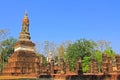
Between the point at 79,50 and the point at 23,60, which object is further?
the point at 79,50

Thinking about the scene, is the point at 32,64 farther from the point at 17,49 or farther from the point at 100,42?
the point at 100,42

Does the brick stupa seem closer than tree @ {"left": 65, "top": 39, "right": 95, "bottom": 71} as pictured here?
Yes

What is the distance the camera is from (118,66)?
2794 centimetres

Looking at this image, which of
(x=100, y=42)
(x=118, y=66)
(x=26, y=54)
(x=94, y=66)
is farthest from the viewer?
(x=100, y=42)

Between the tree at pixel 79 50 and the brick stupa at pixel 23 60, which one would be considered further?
the tree at pixel 79 50

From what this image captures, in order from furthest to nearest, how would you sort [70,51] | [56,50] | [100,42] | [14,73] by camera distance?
1. [56,50]
2. [100,42]
3. [70,51]
4. [14,73]

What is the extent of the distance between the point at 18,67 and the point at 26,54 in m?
3.66

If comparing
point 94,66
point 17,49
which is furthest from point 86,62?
point 94,66

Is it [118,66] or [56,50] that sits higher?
[56,50]

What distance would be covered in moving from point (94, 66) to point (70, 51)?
2356 cm

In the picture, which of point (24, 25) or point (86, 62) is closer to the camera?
point (86, 62)

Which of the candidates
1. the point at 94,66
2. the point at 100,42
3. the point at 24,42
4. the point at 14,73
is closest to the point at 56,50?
the point at 100,42

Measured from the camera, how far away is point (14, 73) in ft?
151

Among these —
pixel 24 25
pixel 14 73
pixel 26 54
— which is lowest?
pixel 14 73
